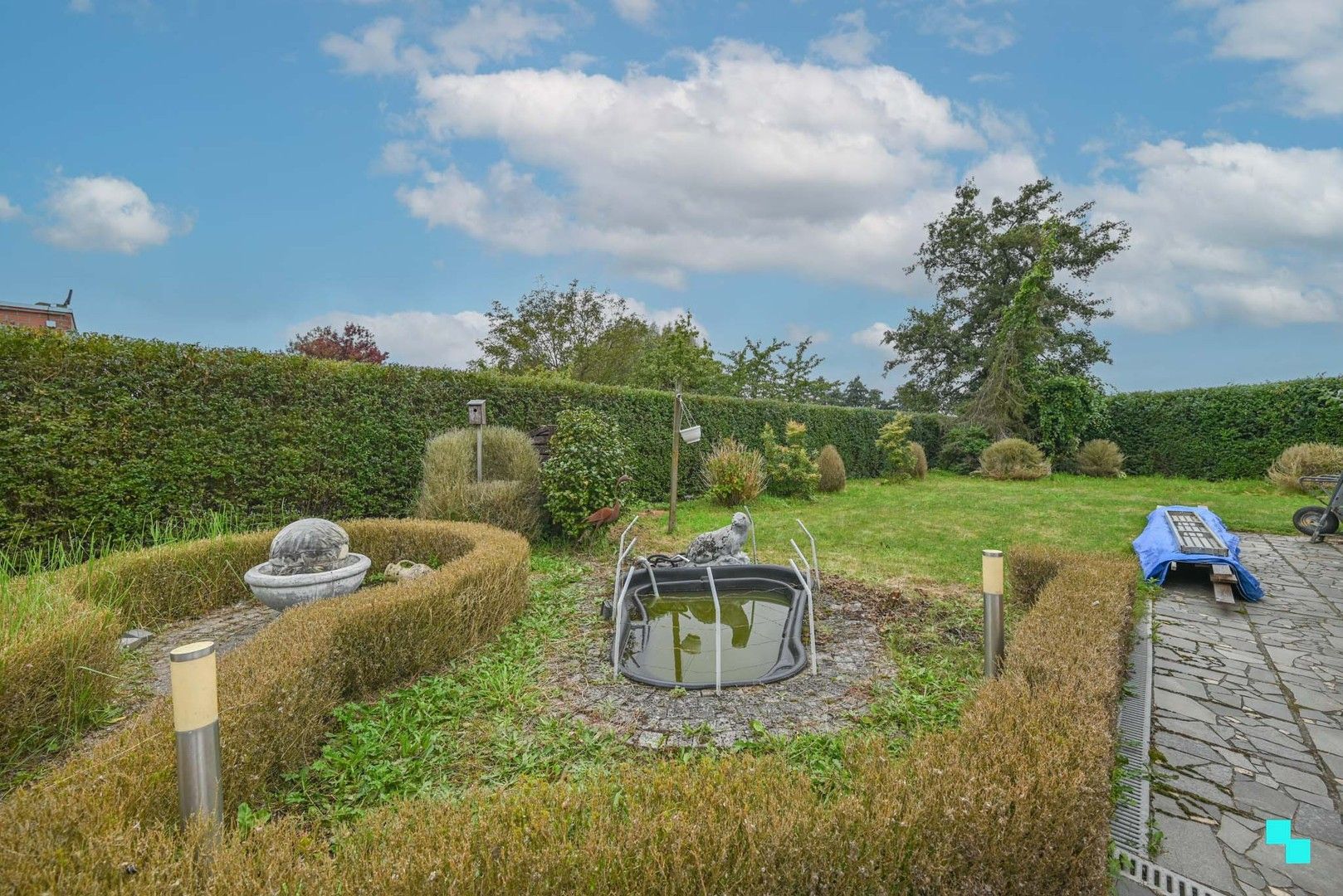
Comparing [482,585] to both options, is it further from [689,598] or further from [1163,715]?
[1163,715]

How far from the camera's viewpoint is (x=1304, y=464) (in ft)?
36.0

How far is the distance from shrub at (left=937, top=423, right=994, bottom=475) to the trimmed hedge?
1595 cm

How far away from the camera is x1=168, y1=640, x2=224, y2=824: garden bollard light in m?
1.46

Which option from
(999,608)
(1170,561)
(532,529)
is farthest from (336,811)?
(1170,561)

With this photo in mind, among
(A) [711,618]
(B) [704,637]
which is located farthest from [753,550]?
(B) [704,637]

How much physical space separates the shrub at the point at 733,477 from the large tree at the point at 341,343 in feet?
51.1

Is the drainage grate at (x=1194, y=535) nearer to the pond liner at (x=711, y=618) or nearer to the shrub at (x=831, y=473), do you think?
the pond liner at (x=711, y=618)

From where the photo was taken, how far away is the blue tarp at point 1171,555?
4.99m

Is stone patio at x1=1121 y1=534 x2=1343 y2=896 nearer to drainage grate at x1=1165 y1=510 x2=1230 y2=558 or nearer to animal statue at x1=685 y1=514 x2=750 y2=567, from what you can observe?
drainage grate at x1=1165 y1=510 x2=1230 y2=558

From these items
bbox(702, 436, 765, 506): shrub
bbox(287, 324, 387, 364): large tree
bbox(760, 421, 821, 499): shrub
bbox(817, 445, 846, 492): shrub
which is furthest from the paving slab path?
bbox(287, 324, 387, 364): large tree

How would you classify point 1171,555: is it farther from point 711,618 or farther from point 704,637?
point 704,637

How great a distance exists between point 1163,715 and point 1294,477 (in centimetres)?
1251

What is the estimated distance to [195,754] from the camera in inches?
59.7

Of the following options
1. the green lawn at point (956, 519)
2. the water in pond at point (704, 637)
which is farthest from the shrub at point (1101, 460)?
the water in pond at point (704, 637)
